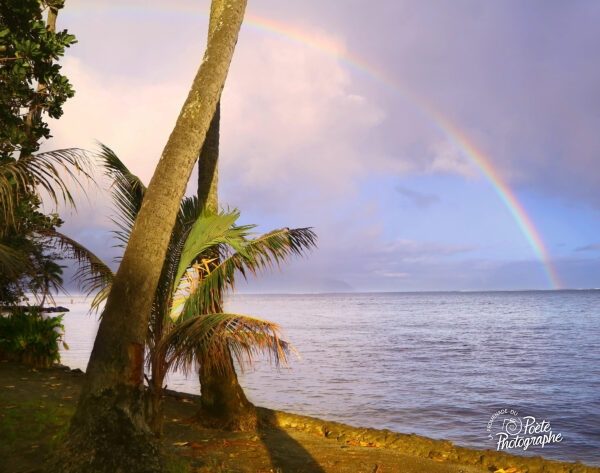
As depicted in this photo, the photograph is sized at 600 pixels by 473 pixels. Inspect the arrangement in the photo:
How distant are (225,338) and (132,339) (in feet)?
4.16

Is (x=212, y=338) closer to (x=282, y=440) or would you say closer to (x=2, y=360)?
(x=282, y=440)

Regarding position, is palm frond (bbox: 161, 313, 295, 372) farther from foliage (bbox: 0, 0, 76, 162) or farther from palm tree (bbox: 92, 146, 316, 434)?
foliage (bbox: 0, 0, 76, 162)

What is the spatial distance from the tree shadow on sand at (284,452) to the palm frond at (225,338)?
1687 millimetres

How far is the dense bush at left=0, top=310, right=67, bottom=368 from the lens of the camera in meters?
11.8

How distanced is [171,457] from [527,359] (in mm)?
26411

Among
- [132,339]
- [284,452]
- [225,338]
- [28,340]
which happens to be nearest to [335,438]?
[284,452]

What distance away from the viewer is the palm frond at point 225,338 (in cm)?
581

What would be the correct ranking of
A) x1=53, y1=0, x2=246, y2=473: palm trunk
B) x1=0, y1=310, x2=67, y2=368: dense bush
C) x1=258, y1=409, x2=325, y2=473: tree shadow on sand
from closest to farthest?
x1=53, y1=0, x2=246, y2=473: palm trunk < x1=258, y1=409, x2=325, y2=473: tree shadow on sand < x1=0, y1=310, x2=67, y2=368: dense bush

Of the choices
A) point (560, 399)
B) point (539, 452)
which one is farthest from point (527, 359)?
point (539, 452)

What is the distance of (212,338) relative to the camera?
Result: 5.86m

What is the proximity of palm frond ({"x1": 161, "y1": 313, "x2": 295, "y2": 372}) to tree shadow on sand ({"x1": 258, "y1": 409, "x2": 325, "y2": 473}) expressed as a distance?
1687 millimetres

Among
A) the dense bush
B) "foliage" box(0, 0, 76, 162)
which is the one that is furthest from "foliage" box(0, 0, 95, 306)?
the dense bush

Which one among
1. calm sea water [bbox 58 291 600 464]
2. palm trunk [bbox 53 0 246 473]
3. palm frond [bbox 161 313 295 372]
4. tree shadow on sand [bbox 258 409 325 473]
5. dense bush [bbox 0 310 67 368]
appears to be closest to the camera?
palm trunk [bbox 53 0 246 473]

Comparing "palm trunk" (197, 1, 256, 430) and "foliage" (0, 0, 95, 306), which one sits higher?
"foliage" (0, 0, 95, 306)
